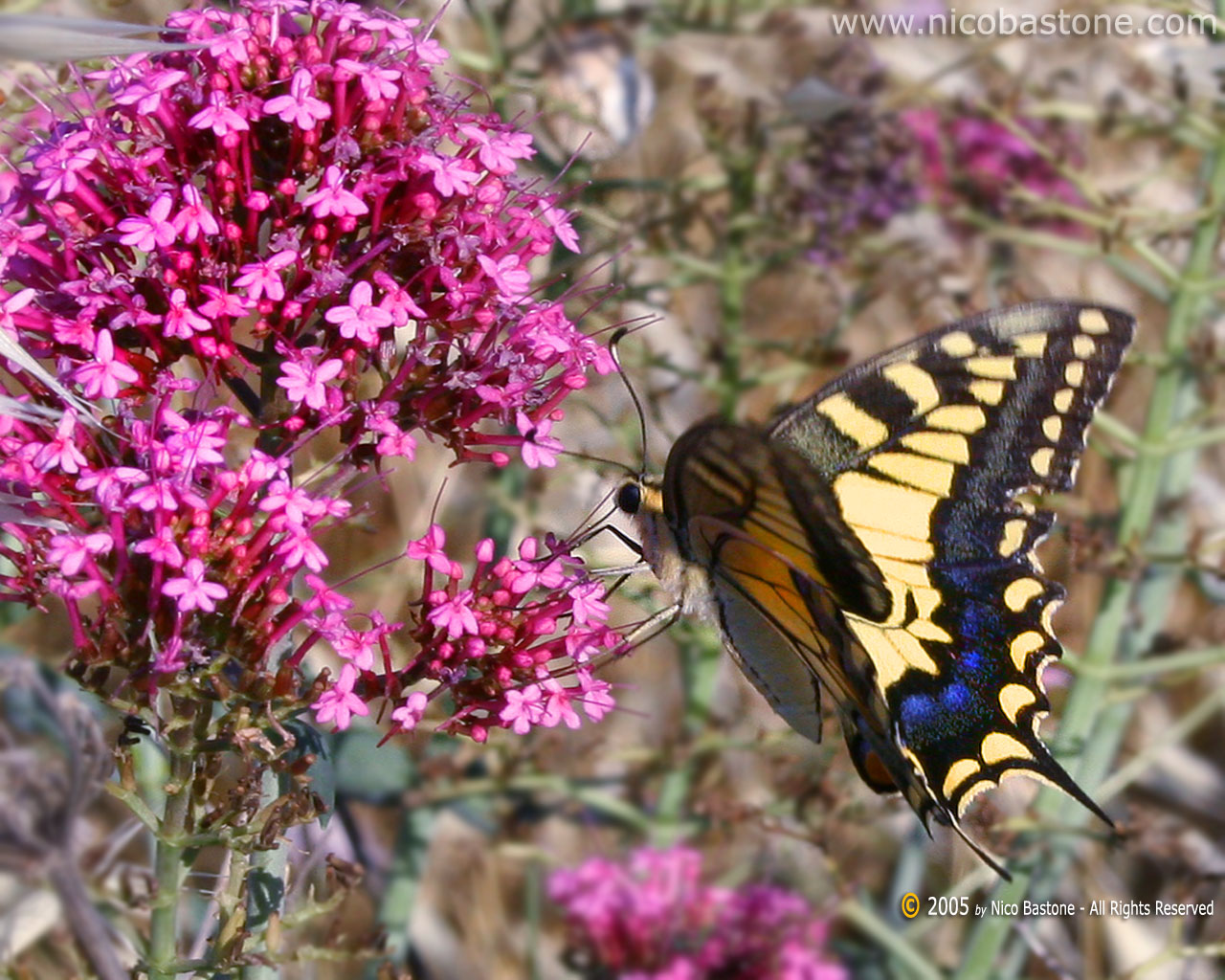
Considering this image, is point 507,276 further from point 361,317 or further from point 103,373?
point 103,373

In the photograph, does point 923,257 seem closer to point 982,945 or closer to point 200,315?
point 982,945

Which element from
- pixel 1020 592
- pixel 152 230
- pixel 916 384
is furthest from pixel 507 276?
pixel 1020 592

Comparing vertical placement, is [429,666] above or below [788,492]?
below

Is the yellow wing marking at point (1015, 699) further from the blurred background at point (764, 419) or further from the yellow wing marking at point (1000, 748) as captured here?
the blurred background at point (764, 419)

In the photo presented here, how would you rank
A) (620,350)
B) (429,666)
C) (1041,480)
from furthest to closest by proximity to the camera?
(620,350), (1041,480), (429,666)

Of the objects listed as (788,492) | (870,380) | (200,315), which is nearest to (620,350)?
(870,380)

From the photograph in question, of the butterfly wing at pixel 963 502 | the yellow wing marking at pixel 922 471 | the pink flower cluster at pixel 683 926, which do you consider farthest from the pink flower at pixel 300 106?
the pink flower cluster at pixel 683 926
